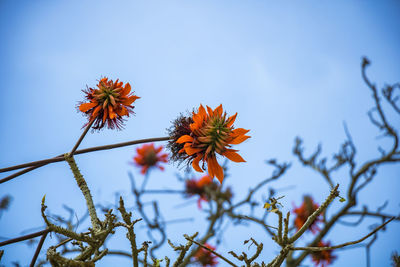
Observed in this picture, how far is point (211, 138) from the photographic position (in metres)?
1.19

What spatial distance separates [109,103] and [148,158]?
7.91ft

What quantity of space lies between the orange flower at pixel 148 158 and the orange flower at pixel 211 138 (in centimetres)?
240

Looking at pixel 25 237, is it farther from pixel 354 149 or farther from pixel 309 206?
pixel 354 149

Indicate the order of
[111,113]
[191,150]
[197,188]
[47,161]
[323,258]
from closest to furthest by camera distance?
[47,161] < [191,150] < [111,113] < [323,258] < [197,188]

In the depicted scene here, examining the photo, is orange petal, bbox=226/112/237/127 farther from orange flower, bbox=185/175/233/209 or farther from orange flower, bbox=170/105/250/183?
orange flower, bbox=185/175/233/209

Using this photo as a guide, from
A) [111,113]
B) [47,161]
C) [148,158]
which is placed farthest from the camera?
[148,158]

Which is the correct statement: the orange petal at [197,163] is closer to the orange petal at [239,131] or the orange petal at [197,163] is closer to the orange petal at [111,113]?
the orange petal at [239,131]

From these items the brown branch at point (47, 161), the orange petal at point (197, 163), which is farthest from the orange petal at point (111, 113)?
the orange petal at point (197, 163)

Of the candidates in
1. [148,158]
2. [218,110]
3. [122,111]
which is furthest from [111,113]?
[148,158]

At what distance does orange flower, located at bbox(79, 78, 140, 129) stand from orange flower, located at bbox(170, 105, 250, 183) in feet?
1.00

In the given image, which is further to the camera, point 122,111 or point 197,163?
point 122,111

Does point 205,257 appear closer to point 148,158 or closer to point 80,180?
point 148,158

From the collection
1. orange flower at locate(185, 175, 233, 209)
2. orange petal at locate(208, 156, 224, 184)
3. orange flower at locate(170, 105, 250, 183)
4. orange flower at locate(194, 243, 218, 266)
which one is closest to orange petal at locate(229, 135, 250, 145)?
orange flower at locate(170, 105, 250, 183)

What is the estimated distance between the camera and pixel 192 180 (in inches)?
163
